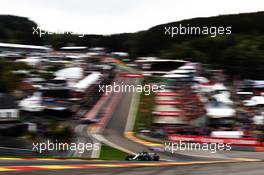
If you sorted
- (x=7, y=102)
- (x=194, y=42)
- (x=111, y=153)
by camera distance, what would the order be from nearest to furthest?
(x=111, y=153)
(x=7, y=102)
(x=194, y=42)

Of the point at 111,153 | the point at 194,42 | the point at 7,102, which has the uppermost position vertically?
the point at 194,42

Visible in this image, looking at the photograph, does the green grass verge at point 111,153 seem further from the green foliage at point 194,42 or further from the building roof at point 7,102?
the green foliage at point 194,42

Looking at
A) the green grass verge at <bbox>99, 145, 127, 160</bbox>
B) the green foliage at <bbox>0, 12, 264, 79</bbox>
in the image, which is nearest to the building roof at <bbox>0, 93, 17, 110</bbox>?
the green grass verge at <bbox>99, 145, 127, 160</bbox>

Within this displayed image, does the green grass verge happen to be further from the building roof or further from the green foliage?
the green foliage

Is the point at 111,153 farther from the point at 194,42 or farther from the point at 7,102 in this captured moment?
the point at 194,42

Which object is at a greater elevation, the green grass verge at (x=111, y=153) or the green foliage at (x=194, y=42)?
the green foliage at (x=194, y=42)

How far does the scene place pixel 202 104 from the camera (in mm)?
22312

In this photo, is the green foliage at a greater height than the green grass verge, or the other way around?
the green foliage

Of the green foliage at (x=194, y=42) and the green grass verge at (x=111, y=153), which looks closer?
the green grass verge at (x=111, y=153)

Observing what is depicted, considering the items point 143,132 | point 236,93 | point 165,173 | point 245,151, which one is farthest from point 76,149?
point 236,93

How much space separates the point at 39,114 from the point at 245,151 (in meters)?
10.6

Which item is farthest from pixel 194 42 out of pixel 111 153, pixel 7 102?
pixel 111 153

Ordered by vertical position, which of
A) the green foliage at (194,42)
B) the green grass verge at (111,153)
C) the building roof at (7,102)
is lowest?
the green grass verge at (111,153)

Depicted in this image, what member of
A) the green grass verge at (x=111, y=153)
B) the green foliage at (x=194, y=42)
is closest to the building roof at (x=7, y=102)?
the green grass verge at (x=111, y=153)
